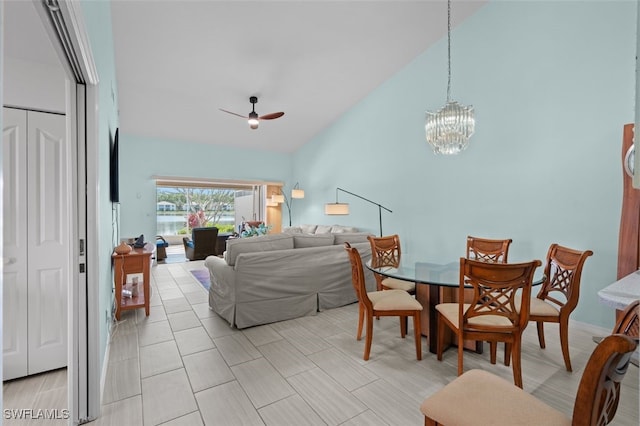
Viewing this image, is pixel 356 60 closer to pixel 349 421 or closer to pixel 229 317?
pixel 229 317

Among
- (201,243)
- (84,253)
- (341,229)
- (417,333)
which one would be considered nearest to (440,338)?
(417,333)

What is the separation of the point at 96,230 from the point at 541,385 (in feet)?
10.3

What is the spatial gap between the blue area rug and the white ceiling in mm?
3306

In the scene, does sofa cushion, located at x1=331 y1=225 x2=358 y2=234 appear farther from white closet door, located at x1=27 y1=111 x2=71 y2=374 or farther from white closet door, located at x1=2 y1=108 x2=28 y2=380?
white closet door, located at x1=2 y1=108 x2=28 y2=380

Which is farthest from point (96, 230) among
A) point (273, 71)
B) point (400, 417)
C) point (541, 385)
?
point (273, 71)

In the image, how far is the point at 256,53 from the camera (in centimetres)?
444

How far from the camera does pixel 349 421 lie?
1.75 meters

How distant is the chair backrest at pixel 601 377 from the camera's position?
0.83m

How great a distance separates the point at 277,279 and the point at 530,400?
245cm

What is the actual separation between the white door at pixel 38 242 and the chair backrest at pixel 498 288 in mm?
2776

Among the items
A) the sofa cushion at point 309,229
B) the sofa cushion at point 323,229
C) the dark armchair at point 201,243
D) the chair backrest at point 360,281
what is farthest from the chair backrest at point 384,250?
the dark armchair at point 201,243

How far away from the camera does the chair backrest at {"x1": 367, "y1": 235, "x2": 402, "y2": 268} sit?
3309 millimetres

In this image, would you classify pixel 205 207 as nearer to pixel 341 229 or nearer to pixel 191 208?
pixel 191 208

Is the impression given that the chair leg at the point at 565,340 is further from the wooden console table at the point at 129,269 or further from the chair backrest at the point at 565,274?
the wooden console table at the point at 129,269
